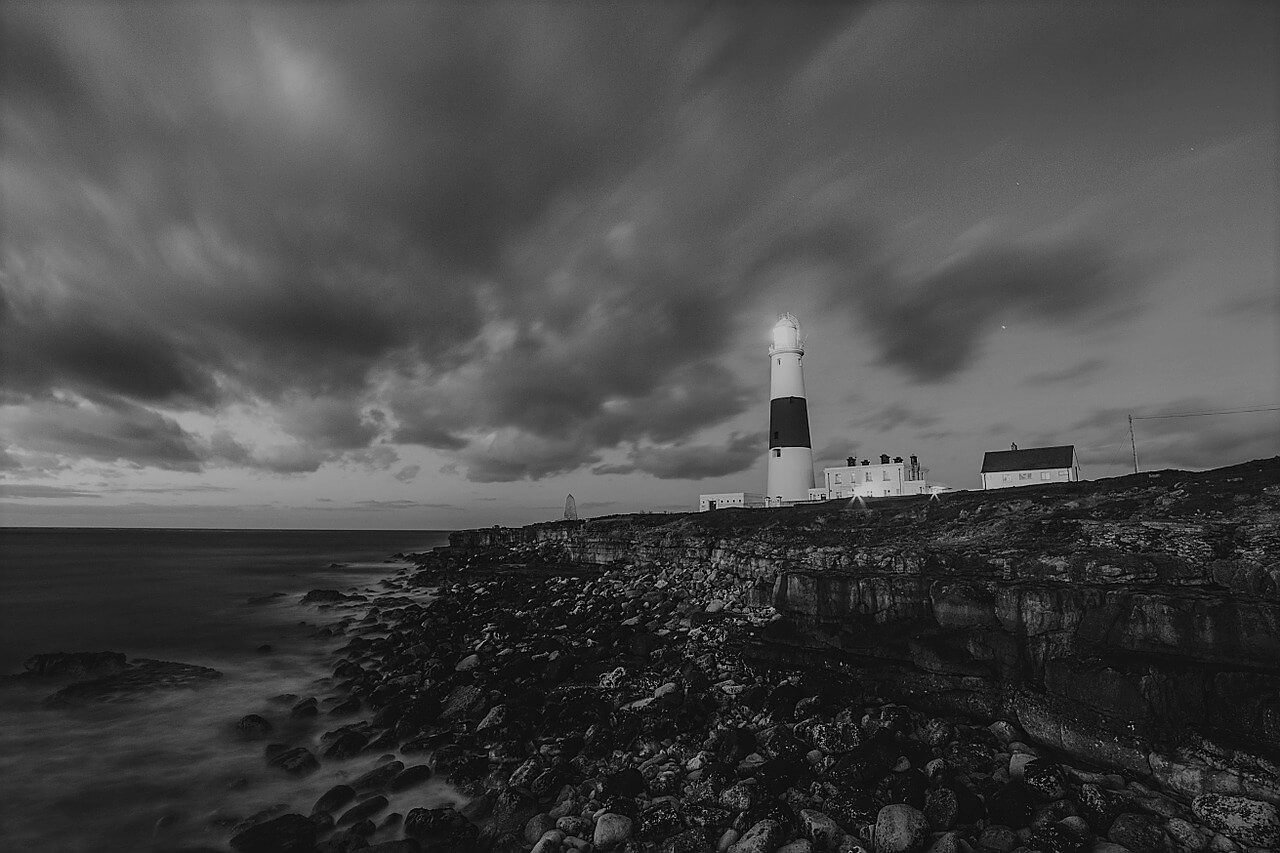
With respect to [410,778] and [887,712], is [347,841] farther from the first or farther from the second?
[887,712]

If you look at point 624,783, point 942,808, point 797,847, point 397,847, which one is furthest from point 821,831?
point 397,847

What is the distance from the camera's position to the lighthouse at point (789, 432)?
1284 inches

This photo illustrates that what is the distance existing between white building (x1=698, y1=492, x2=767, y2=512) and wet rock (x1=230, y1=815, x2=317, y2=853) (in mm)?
29801

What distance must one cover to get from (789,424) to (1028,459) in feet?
53.4

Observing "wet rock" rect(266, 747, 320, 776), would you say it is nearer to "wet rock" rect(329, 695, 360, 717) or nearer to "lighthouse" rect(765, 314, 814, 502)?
"wet rock" rect(329, 695, 360, 717)

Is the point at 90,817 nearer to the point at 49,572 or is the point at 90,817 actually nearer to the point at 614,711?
the point at 614,711

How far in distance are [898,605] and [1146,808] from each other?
522 centimetres

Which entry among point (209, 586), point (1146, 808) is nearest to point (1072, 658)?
point (1146, 808)

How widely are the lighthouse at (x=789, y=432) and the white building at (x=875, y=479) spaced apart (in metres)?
2.70

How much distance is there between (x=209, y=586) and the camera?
39938mm

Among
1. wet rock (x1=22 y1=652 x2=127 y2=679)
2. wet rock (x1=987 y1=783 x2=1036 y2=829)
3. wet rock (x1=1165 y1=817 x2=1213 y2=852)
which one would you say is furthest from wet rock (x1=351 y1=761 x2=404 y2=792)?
wet rock (x1=22 y1=652 x2=127 y2=679)

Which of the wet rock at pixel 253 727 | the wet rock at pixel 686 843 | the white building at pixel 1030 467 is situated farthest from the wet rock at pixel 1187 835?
the white building at pixel 1030 467

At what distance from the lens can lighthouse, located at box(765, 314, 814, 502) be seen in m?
32.6

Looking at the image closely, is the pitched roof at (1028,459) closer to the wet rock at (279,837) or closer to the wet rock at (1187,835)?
the wet rock at (1187,835)
